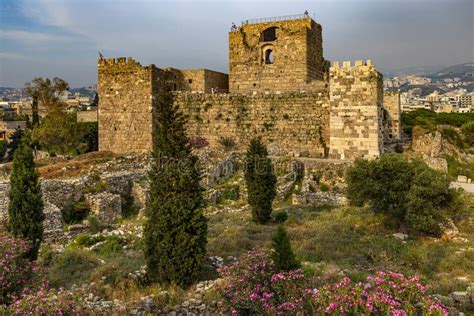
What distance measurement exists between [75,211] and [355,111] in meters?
13.3

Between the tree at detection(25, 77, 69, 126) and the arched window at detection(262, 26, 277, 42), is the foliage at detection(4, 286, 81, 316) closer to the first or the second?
the arched window at detection(262, 26, 277, 42)

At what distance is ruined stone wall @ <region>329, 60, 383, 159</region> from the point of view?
60.4 feet

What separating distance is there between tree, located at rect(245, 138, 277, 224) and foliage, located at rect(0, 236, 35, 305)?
7.73 meters

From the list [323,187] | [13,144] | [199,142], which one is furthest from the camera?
[13,144]

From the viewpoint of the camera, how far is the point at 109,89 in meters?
24.2

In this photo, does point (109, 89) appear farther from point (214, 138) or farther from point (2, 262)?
point (2, 262)

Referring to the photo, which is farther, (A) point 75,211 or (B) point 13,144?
(B) point 13,144

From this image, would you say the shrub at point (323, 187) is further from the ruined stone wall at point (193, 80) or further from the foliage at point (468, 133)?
the foliage at point (468, 133)

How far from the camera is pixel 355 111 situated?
61.9 feet

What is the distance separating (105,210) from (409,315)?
46.2 feet

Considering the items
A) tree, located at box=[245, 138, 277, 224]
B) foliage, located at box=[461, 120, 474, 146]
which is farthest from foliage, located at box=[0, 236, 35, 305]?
foliage, located at box=[461, 120, 474, 146]

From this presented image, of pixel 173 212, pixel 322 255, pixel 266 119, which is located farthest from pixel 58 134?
pixel 322 255

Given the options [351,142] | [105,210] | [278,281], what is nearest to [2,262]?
[278,281]

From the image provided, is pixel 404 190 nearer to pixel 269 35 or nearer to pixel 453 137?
pixel 269 35
